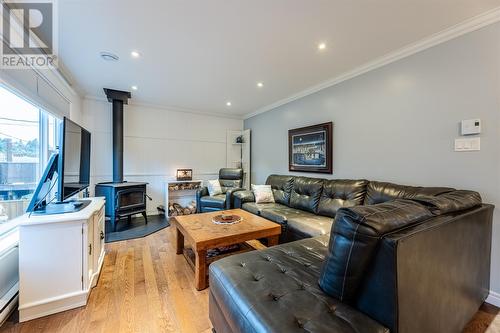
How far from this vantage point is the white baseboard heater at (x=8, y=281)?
1.57m

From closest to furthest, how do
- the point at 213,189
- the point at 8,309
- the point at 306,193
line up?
the point at 8,309 < the point at 306,193 < the point at 213,189

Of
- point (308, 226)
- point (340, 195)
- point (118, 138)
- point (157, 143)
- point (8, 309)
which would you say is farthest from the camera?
point (157, 143)

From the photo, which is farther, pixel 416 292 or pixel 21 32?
pixel 21 32

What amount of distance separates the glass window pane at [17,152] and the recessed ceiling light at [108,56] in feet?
3.04

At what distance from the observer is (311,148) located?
11.9 ft

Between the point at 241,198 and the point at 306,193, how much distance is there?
1108mm

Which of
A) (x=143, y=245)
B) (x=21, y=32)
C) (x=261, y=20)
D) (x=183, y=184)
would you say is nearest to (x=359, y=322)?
(x=261, y=20)

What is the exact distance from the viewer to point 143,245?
9.81 feet

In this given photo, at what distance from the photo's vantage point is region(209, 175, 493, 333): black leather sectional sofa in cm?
89

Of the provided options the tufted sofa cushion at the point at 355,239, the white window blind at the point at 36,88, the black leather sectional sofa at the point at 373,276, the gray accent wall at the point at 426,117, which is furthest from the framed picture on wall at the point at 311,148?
the white window blind at the point at 36,88

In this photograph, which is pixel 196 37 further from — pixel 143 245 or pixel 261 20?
pixel 143 245

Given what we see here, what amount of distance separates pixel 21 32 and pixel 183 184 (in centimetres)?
340

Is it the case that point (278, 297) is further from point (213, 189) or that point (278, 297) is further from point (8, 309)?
point (213, 189)

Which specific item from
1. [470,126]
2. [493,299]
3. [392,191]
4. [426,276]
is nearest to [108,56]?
[426,276]
